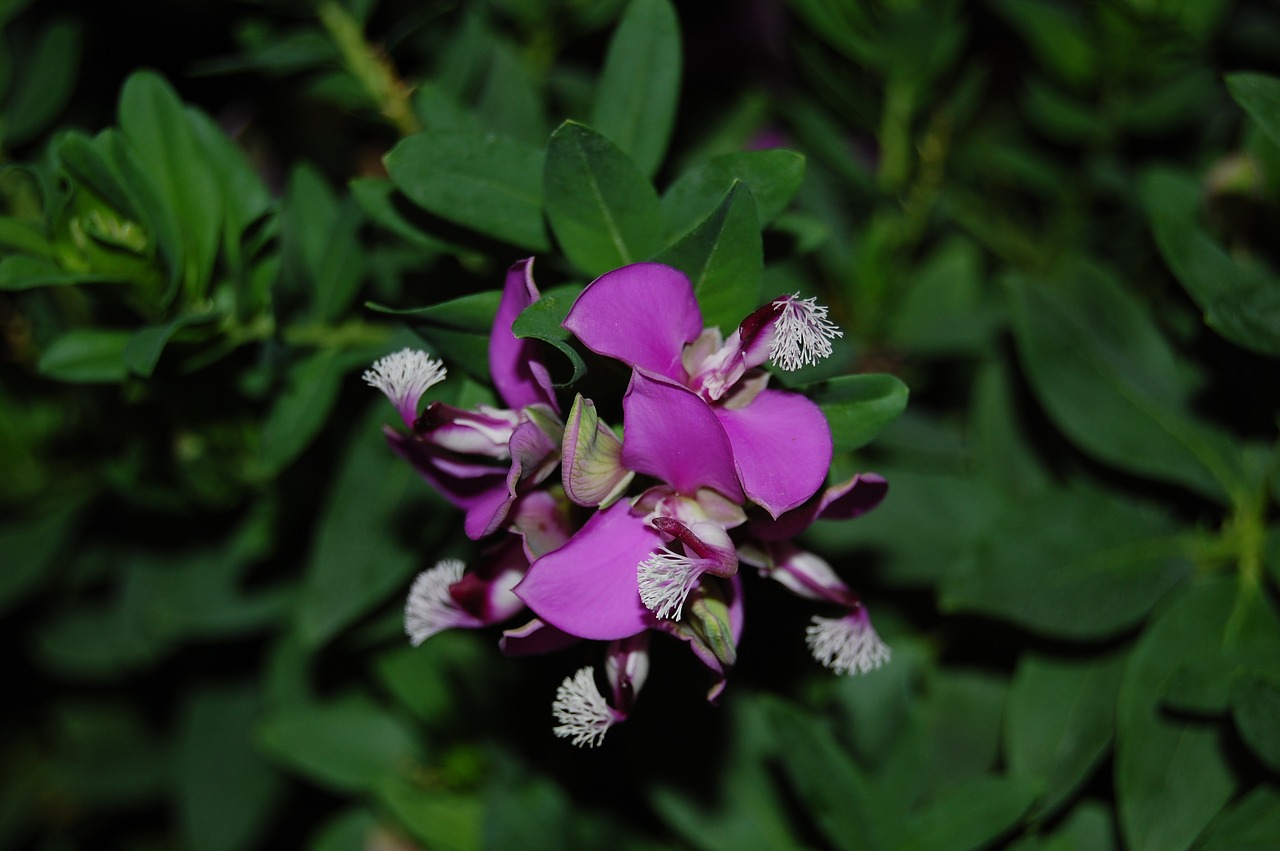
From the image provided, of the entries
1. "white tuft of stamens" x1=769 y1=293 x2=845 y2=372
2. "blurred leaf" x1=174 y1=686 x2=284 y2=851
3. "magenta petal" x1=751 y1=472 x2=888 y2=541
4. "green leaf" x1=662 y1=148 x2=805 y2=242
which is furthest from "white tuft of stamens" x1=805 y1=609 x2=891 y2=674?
"blurred leaf" x1=174 y1=686 x2=284 y2=851

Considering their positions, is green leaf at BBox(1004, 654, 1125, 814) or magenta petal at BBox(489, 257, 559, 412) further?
green leaf at BBox(1004, 654, 1125, 814)

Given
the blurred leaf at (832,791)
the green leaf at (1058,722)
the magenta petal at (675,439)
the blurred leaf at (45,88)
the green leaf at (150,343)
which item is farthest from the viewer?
the blurred leaf at (45,88)

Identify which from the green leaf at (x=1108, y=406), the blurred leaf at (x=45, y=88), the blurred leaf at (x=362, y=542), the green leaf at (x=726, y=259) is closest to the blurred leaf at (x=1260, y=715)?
the green leaf at (x=1108, y=406)

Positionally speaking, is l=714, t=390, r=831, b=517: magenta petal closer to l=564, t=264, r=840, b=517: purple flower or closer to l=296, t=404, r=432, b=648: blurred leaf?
l=564, t=264, r=840, b=517: purple flower

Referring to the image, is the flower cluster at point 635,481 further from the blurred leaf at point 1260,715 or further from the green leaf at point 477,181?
the blurred leaf at point 1260,715

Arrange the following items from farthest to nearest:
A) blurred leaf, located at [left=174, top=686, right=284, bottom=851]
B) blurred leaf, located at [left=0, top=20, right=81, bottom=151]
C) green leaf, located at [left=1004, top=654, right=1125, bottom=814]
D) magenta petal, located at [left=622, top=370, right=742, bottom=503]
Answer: blurred leaf, located at [left=174, top=686, right=284, bottom=851] → blurred leaf, located at [left=0, top=20, right=81, bottom=151] → green leaf, located at [left=1004, top=654, right=1125, bottom=814] → magenta petal, located at [left=622, top=370, right=742, bottom=503]

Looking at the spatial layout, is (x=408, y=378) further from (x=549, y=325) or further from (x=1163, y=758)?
(x=1163, y=758)
